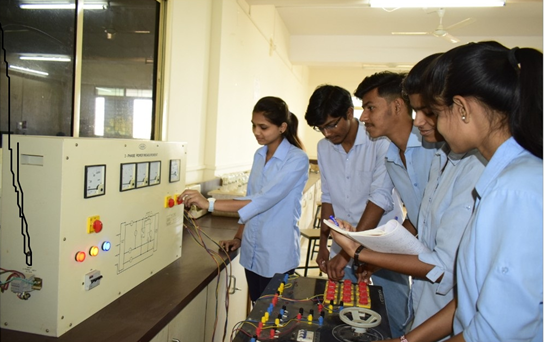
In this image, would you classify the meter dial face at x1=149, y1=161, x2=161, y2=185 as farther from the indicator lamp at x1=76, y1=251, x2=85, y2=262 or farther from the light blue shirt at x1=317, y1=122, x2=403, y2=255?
the light blue shirt at x1=317, y1=122, x2=403, y2=255

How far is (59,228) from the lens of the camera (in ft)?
3.18

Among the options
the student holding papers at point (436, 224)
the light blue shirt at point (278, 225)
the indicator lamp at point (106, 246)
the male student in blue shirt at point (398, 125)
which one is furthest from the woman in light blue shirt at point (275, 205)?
the indicator lamp at point (106, 246)

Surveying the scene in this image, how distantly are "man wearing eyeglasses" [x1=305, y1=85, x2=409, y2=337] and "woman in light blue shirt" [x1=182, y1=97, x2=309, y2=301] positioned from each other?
6.2 inches

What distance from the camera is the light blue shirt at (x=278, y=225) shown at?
1927mm

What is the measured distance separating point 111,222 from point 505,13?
229 inches

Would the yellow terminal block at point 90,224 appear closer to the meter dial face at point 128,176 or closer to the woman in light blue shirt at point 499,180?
the meter dial face at point 128,176

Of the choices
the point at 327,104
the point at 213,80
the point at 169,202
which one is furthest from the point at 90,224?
the point at 213,80

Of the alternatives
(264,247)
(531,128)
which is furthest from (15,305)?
(531,128)

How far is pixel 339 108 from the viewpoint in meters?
1.90

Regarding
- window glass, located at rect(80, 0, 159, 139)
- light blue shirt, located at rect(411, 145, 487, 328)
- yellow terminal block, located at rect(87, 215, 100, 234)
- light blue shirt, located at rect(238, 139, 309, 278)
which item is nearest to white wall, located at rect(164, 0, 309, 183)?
window glass, located at rect(80, 0, 159, 139)

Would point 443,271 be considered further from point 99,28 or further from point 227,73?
point 227,73

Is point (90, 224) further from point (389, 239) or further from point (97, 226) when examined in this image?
point (389, 239)

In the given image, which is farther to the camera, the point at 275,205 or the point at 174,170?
the point at 275,205

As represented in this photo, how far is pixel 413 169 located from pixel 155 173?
1054 mm
